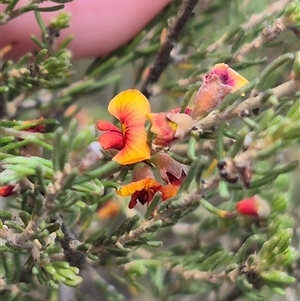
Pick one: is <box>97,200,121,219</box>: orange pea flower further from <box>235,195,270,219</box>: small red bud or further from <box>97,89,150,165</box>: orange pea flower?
<box>97,89,150,165</box>: orange pea flower

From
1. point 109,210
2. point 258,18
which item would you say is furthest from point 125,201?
point 258,18

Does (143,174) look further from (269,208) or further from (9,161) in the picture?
(269,208)

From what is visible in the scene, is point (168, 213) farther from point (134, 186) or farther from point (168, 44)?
point (168, 44)

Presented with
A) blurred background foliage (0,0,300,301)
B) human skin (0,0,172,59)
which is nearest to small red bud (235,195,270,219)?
blurred background foliage (0,0,300,301)

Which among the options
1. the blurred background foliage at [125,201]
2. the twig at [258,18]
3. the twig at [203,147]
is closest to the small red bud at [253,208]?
the blurred background foliage at [125,201]

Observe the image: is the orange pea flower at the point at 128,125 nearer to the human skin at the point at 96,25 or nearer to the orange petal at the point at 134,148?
the orange petal at the point at 134,148

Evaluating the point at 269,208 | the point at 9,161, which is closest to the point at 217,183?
the point at 9,161
